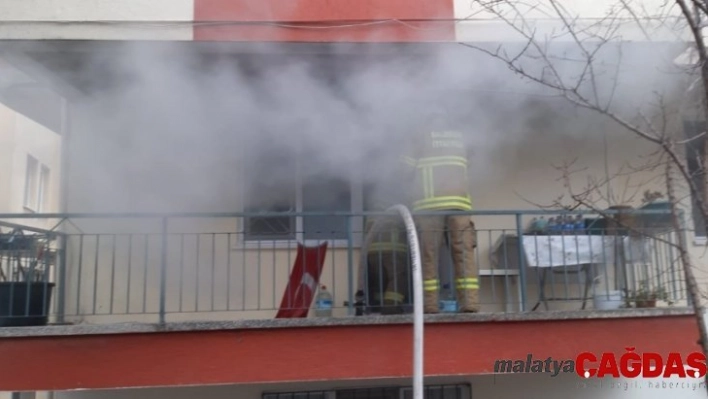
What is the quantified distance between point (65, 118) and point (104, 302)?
5.64ft

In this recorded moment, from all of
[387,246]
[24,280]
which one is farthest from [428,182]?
[24,280]

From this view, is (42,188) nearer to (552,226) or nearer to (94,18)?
(94,18)

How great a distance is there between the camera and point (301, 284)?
5.43m

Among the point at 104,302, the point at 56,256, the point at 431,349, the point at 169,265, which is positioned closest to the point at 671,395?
the point at 431,349

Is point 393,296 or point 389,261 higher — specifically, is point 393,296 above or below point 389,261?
below

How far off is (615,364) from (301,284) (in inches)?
96.9

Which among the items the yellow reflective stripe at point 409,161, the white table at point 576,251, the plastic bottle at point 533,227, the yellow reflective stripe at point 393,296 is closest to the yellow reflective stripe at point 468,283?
the white table at point 576,251

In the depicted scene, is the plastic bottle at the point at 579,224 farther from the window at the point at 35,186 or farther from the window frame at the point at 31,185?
the window frame at the point at 31,185

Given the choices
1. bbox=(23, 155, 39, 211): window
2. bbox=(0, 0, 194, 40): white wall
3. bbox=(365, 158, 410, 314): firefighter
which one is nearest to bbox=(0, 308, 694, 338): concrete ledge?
bbox=(365, 158, 410, 314): firefighter

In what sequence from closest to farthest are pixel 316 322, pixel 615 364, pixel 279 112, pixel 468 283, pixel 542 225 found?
1. pixel 316 322
2. pixel 615 364
3. pixel 468 283
4. pixel 542 225
5. pixel 279 112

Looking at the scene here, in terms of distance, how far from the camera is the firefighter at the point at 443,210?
4934mm

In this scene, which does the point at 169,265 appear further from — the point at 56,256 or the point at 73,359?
the point at 73,359

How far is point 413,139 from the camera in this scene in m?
5.77

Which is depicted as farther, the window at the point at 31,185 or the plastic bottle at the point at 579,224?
the window at the point at 31,185
